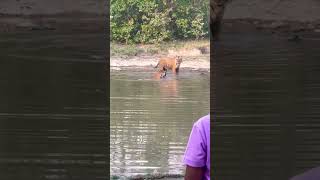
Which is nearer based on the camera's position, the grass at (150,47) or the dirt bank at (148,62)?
the dirt bank at (148,62)

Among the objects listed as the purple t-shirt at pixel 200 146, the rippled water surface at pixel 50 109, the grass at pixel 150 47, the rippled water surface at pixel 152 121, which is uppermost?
the rippled water surface at pixel 50 109

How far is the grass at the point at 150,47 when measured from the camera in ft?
47.0

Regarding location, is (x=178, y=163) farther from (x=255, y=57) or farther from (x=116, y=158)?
(x=255, y=57)

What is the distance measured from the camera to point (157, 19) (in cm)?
1395

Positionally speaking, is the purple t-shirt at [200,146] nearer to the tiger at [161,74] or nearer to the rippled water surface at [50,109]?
the rippled water surface at [50,109]

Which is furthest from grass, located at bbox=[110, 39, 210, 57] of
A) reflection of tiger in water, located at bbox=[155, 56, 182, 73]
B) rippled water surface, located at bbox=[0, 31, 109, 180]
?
rippled water surface, located at bbox=[0, 31, 109, 180]

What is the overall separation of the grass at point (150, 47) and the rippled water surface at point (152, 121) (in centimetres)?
249

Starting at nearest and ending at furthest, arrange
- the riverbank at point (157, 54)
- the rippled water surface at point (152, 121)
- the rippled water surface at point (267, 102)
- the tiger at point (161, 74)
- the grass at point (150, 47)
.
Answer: the rippled water surface at point (267, 102) → the rippled water surface at point (152, 121) → the tiger at point (161, 74) → the riverbank at point (157, 54) → the grass at point (150, 47)

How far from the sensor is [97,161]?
3.96 ft

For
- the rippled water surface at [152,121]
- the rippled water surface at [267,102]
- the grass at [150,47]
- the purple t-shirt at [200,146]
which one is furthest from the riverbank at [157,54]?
the rippled water surface at [267,102]

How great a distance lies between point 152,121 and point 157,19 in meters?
7.23

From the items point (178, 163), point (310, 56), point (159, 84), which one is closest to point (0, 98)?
point (310, 56)

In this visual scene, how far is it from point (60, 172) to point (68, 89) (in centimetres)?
19

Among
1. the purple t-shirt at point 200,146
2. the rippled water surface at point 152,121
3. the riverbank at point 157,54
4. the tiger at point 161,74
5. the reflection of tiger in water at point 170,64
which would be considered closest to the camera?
the purple t-shirt at point 200,146
